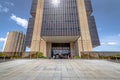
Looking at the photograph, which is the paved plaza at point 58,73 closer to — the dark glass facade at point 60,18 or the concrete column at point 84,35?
the concrete column at point 84,35

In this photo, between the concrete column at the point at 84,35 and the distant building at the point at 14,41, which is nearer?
the concrete column at the point at 84,35

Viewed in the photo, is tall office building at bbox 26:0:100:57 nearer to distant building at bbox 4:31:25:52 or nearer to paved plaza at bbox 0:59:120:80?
paved plaza at bbox 0:59:120:80

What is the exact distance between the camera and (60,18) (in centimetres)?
3884

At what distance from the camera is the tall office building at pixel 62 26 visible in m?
36.4

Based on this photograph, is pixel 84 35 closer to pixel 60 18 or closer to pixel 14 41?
pixel 60 18

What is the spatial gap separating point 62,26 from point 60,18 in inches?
122

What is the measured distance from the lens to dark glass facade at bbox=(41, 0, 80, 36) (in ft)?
121

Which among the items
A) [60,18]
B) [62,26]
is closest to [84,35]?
[62,26]

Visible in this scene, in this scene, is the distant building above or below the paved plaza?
above

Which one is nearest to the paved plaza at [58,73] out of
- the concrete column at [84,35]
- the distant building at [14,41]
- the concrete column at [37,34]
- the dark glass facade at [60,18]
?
the concrete column at [84,35]

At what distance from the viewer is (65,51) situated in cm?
4938

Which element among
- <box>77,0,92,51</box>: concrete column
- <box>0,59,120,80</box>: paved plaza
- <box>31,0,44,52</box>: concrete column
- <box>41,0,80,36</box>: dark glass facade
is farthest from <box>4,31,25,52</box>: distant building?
<box>0,59,120,80</box>: paved plaza

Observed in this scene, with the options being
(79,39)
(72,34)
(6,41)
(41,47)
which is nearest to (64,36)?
(72,34)

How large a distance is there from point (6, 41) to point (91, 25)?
79329 mm
